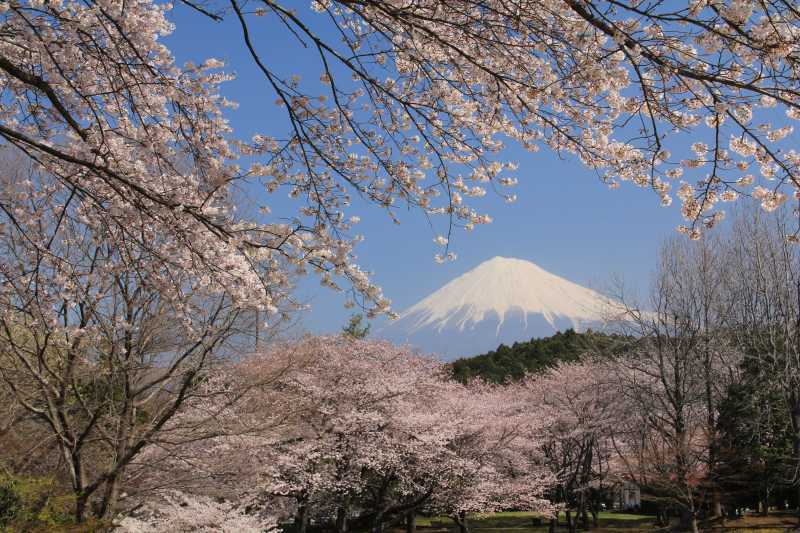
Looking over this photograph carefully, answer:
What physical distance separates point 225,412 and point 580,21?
764 centimetres

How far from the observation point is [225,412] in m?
9.12

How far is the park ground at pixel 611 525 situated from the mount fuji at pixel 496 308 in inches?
2556

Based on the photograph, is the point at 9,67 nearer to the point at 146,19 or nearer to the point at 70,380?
the point at 146,19

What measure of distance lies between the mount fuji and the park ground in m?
64.9

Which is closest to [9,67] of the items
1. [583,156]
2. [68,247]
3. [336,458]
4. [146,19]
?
[146,19]

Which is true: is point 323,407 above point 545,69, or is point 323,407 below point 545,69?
below

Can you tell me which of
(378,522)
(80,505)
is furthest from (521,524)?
(80,505)

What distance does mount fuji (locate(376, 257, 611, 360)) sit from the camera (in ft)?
332

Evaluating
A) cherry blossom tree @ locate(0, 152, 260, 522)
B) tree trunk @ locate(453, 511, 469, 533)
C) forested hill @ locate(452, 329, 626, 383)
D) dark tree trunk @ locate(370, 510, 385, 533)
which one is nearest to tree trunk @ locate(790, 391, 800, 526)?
tree trunk @ locate(453, 511, 469, 533)

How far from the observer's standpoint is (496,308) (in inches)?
4783

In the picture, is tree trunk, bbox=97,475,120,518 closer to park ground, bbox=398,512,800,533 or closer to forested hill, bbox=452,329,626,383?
park ground, bbox=398,512,800,533

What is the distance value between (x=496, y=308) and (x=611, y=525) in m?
99.2

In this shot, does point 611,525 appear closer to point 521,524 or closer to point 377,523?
point 521,524

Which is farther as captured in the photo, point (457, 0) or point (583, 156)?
point (583, 156)
